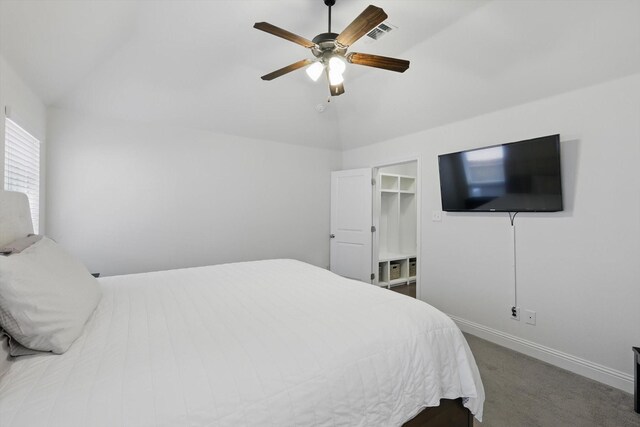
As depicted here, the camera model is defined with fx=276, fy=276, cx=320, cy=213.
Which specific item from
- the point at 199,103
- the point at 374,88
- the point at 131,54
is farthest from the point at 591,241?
the point at 131,54

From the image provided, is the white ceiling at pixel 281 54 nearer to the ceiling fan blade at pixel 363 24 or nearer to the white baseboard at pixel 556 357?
the ceiling fan blade at pixel 363 24

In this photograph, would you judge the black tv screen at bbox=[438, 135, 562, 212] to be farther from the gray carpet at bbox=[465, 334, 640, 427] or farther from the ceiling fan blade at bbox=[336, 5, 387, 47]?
the ceiling fan blade at bbox=[336, 5, 387, 47]

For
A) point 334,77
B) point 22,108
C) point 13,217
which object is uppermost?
point 334,77

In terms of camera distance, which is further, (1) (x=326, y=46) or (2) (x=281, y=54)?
(2) (x=281, y=54)

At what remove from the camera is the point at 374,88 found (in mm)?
3410

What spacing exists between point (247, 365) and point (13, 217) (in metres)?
1.47

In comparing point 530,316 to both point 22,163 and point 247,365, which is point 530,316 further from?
point 22,163

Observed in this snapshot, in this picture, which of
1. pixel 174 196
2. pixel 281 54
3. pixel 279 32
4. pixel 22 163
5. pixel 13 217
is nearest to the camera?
pixel 13 217

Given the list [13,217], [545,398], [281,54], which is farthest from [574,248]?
[13,217]

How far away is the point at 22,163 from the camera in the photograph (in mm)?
2254

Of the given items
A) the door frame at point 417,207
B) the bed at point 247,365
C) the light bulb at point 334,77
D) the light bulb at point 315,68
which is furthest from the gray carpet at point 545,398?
the light bulb at point 315,68

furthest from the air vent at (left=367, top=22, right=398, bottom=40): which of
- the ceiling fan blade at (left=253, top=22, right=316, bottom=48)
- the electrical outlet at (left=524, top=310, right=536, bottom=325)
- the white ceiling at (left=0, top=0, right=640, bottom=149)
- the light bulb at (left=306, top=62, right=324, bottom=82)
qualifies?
the electrical outlet at (left=524, top=310, right=536, bottom=325)

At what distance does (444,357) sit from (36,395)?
4.95 feet

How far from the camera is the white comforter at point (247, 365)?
2.58 feet
